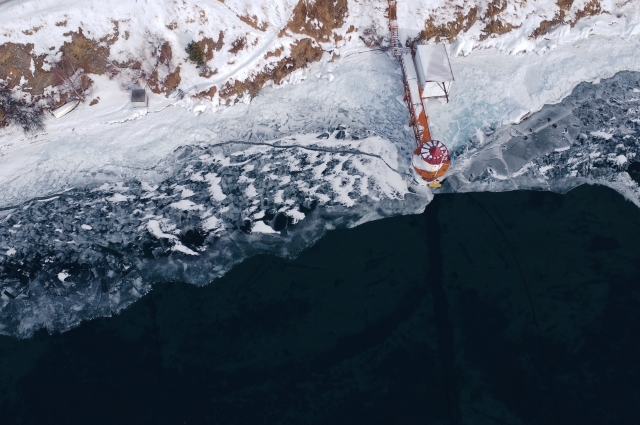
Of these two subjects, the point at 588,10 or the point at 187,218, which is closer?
the point at 187,218

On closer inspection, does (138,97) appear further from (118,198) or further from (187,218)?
(187,218)

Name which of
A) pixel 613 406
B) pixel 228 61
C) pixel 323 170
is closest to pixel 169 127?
pixel 228 61

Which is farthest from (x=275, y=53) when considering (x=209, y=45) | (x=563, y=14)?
(x=563, y=14)

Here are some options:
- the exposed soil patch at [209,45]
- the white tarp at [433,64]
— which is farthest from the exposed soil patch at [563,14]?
the exposed soil patch at [209,45]

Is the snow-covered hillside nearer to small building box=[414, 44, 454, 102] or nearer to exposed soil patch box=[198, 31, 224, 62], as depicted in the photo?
exposed soil patch box=[198, 31, 224, 62]

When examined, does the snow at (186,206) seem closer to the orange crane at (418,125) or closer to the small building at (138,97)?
the small building at (138,97)

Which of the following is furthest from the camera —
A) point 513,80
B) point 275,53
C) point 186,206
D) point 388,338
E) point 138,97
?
point 513,80
